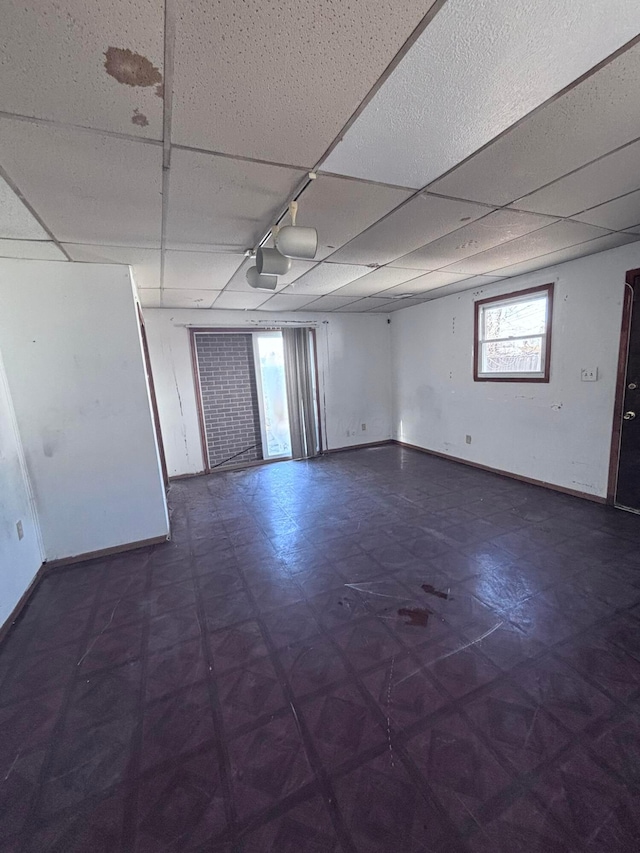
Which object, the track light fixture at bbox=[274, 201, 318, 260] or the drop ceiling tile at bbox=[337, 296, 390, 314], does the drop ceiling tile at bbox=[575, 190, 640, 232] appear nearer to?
the track light fixture at bbox=[274, 201, 318, 260]

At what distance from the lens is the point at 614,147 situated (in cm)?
152

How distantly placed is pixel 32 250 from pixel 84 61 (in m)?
1.86

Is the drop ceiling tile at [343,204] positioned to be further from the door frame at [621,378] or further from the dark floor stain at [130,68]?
the door frame at [621,378]

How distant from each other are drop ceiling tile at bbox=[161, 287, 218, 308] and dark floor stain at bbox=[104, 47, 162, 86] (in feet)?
9.09

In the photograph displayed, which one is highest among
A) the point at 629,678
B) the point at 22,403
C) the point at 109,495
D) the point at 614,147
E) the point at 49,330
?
the point at 614,147

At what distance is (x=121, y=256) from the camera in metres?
2.54

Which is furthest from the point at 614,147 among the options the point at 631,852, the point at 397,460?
the point at 397,460

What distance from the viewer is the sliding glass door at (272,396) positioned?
220 inches

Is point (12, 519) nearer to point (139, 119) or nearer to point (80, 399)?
point (80, 399)

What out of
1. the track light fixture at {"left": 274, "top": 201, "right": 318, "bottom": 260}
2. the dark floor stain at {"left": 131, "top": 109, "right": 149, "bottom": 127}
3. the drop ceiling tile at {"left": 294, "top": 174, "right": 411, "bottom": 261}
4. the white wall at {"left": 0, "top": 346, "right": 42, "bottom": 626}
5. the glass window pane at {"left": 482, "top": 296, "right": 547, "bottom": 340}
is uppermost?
the drop ceiling tile at {"left": 294, "top": 174, "right": 411, "bottom": 261}

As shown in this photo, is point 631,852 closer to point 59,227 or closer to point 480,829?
point 480,829

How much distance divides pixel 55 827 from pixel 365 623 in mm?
1440

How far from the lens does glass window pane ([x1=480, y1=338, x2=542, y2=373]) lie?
3839mm

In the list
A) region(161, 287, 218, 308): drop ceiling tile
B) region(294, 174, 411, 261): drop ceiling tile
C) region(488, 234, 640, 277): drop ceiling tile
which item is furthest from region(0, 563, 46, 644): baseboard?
region(488, 234, 640, 277): drop ceiling tile
